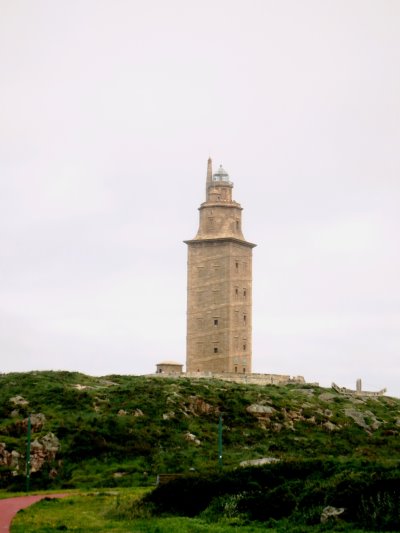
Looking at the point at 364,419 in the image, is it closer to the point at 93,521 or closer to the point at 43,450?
the point at 43,450

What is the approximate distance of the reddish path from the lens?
26609mm

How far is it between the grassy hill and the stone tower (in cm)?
1236

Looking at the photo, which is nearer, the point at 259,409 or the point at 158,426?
the point at 158,426

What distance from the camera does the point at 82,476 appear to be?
42469 mm

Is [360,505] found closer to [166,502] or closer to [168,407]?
[166,502]

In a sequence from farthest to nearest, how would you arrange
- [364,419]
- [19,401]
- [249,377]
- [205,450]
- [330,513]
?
[249,377] < [364,419] < [19,401] < [205,450] < [330,513]

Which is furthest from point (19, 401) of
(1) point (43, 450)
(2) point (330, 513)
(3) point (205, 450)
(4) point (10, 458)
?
(2) point (330, 513)

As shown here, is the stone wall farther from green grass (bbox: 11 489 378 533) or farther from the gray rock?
green grass (bbox: 11 489 378 533)

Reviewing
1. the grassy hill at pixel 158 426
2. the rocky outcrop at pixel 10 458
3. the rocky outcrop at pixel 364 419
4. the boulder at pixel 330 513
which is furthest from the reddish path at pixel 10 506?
the rocky outcrop at pixel 364 419

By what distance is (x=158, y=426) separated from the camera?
2015 inches

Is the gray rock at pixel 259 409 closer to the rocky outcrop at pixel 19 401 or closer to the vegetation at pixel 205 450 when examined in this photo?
the vegetation at pixel 205 450

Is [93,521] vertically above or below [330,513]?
below

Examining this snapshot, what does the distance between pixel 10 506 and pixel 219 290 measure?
1945 inches

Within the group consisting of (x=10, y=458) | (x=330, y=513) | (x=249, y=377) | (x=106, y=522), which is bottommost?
(x=106, y=522)
